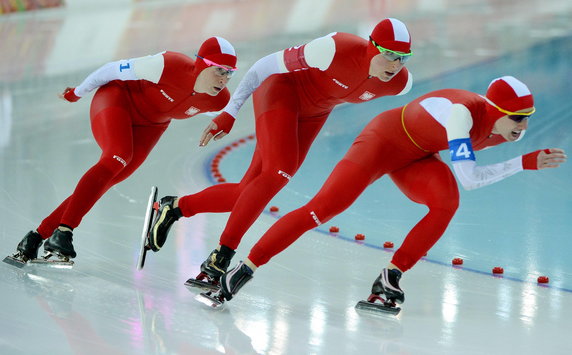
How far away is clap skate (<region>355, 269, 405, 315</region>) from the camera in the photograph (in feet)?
13.4

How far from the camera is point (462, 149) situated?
12.8 feet

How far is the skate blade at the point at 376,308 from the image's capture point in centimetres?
406

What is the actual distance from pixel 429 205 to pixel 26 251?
75.8 inches

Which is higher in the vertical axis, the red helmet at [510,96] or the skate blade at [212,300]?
the red helmet at [510,96]

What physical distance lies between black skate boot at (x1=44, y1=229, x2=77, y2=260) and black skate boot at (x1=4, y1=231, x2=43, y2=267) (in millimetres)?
164

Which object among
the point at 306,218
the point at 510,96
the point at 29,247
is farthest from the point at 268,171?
the point at 29,247

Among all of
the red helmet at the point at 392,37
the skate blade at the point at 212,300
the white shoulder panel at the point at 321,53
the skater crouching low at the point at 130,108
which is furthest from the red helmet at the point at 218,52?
the skate blade at the point at 212,300

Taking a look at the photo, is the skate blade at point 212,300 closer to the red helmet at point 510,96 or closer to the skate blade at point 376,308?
the skate blade at point 376,308

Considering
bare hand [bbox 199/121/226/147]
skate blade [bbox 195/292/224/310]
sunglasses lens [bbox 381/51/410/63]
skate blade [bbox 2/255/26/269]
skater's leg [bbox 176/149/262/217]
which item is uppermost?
sunglasses lens [bbox 381/51/410/63]

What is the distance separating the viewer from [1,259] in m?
4.59

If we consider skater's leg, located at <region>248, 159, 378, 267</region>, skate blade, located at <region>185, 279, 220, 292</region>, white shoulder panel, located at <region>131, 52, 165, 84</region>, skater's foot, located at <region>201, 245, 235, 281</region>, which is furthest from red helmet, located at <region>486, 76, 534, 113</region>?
white shoulder panel, located at <region>131, 52, 165, 84</region>

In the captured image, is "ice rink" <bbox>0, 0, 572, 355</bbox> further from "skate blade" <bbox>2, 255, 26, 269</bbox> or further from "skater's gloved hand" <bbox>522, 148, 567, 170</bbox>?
"skater's gloved hand" <bbox>522, 148, 567, 170</bbox>

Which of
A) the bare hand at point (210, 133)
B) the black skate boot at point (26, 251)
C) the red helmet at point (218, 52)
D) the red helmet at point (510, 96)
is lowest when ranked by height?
the black skate boot at point (26, 251)

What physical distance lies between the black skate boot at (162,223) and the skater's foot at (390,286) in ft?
3.68
